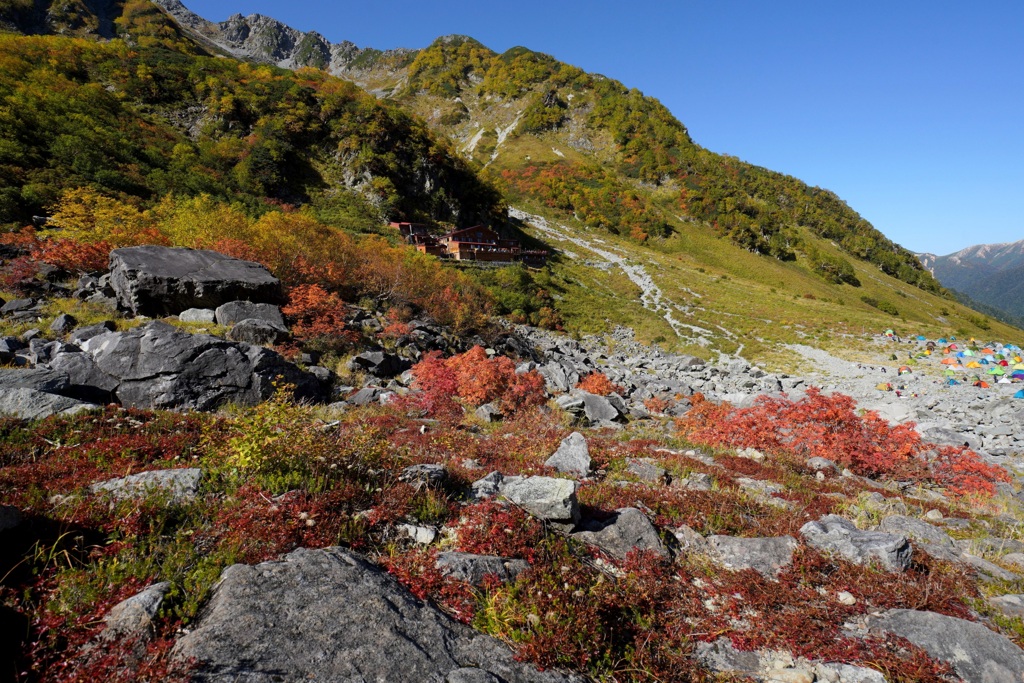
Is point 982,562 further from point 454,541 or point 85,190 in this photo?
point 85,190

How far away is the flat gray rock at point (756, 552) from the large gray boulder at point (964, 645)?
3.95ft

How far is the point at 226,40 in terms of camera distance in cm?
16138

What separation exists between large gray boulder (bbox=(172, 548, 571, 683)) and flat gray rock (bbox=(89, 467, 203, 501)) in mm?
1957

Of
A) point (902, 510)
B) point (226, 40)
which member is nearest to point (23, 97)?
point (902, 510)

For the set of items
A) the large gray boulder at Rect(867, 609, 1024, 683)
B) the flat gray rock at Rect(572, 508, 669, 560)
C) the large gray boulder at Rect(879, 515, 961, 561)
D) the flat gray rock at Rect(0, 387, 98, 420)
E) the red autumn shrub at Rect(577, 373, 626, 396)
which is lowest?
the red autumn shrub at Rect(577, 373, 626, 396)

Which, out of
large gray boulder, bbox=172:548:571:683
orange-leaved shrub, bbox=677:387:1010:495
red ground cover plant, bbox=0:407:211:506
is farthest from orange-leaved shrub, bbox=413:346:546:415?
large gray boulder, bbox=172:548:571:683

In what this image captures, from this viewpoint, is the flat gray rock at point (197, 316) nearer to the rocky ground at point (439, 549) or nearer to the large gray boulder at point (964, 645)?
the rocky ground at point (439, 549)

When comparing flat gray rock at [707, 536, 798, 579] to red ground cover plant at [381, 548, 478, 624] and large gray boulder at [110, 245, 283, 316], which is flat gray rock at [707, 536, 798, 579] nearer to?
red ground cover plant at [381, 548, 478, 624]

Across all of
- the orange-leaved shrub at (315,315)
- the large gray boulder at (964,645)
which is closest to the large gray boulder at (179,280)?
the orange-leaved shrub at (315,315)

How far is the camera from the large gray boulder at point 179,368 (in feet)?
32.7

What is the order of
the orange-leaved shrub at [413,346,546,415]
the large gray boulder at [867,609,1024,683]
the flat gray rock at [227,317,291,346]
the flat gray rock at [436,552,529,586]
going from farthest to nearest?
the orange-leaved shrub at [413,346,546,415] → the flat gray rock at [227,317,291,346] → the flat gray rock at [436,552,529,586] → the large gray boulder at [867,609,1024,683]

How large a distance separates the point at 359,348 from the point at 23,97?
32.9 metres

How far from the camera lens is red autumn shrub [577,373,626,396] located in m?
19.0

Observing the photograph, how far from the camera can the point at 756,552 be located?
5840 mm
